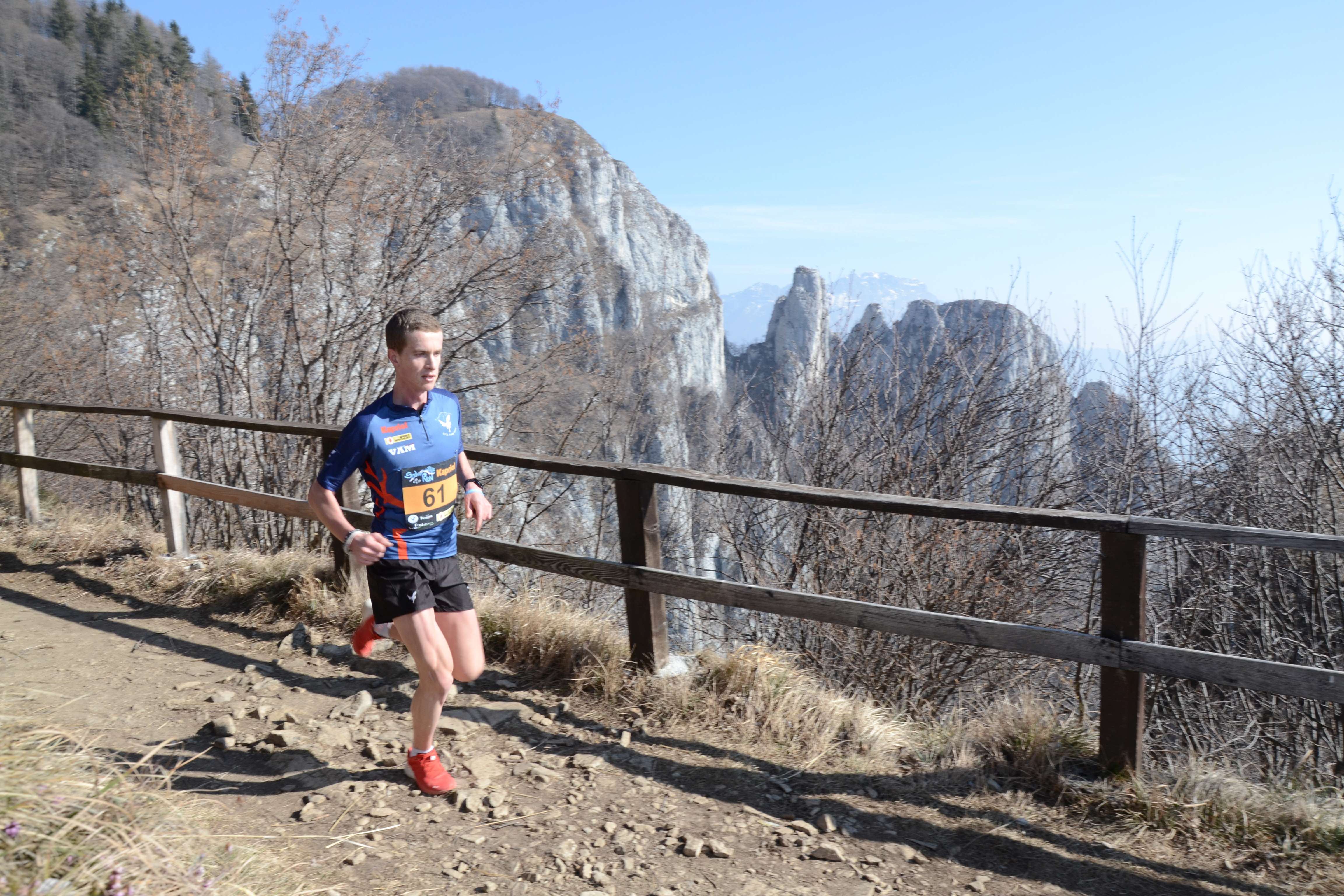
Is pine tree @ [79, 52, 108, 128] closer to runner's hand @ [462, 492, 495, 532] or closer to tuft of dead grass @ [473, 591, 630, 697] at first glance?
tuft of dead grass @ [473, 591, 630, 697]

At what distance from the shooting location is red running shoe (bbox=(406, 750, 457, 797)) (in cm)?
342

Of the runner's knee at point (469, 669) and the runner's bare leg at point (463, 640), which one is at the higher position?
the runner's bare leg at point (463, 640)

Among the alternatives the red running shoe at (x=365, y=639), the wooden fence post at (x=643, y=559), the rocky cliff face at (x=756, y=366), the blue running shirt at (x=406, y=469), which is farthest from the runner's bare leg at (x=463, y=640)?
the rocky cliff face at (x=756, y=366)

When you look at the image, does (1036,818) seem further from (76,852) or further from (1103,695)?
(76,852)

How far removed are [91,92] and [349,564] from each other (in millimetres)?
37019

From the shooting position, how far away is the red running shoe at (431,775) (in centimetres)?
342

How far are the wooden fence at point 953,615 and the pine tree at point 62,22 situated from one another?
5092cm

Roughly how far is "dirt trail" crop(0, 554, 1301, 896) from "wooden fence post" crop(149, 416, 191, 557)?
5.65 ft

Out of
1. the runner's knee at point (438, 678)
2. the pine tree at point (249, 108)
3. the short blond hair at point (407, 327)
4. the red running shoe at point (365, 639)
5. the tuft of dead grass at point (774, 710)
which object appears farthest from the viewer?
the pine tree at point (249, 108)

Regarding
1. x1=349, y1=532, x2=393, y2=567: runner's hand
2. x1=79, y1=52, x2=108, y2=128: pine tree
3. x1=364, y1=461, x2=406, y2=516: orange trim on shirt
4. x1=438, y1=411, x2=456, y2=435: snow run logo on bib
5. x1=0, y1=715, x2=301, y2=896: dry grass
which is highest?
x1=79, y1=52, x2=108, y2=128: pine tree

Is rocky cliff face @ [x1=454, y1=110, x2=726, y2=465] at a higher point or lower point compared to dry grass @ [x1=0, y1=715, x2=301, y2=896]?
higher

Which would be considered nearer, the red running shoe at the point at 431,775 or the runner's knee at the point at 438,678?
the runner's knee at the point at 438,678

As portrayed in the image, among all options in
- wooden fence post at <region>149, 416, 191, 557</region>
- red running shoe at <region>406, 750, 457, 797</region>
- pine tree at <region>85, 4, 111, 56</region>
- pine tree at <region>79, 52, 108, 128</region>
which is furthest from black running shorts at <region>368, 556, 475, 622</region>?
pine tree at <region>85, 4, 111, 56</region>

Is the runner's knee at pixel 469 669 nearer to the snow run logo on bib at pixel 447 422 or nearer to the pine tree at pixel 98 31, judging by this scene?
the snow run logo on bib at pixel 447 422
